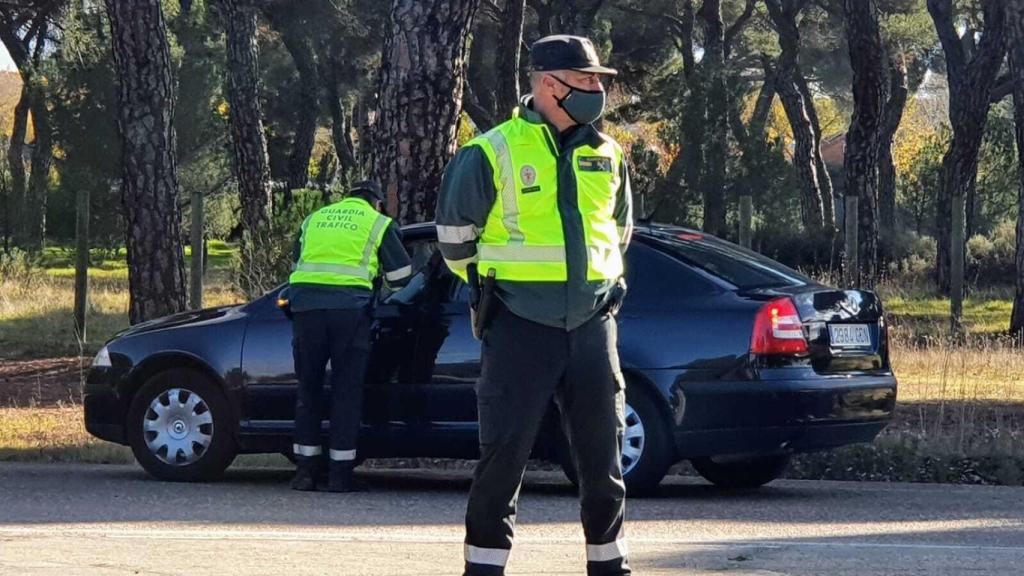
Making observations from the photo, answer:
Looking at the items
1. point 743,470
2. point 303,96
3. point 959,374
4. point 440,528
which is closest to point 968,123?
point 303,96

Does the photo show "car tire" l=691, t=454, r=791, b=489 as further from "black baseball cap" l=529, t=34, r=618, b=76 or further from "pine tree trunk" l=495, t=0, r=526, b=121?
"pine tree trunk" l=495, t=0, r=526, b=121

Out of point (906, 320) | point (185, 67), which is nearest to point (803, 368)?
point (906, 320)

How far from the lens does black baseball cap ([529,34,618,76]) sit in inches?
220

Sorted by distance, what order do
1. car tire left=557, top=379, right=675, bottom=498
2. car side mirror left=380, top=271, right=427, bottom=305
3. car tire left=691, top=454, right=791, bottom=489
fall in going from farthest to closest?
car tire left=691, top=454, right=791, bottom=489
car side mirror left=380, top=271, right=427, bottom=305
car tire left=557, top=379, right=675, bottom=498

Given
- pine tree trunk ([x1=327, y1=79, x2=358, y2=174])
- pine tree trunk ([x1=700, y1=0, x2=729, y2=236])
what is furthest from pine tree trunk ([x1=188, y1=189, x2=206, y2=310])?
pine tree trunk ([x1=327, y1=79, x2=358, y2=174])

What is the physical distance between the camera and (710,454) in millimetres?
9078

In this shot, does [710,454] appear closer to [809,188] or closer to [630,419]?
[630,419]

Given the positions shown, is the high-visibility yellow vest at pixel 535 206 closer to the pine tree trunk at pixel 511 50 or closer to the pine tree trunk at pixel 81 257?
the pine tree trunk at pixel 81 257

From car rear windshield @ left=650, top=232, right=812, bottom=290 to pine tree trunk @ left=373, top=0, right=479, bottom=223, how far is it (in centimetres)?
387

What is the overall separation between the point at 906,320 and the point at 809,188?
17170 mm

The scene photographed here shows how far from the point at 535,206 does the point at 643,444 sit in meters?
3.78

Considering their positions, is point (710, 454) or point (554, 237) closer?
point (554, 237)

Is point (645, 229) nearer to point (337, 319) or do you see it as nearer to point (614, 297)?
point (337, 319)

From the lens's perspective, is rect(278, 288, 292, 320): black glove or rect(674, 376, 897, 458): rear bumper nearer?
rect(674, 376, 897, 458): rear bumper
